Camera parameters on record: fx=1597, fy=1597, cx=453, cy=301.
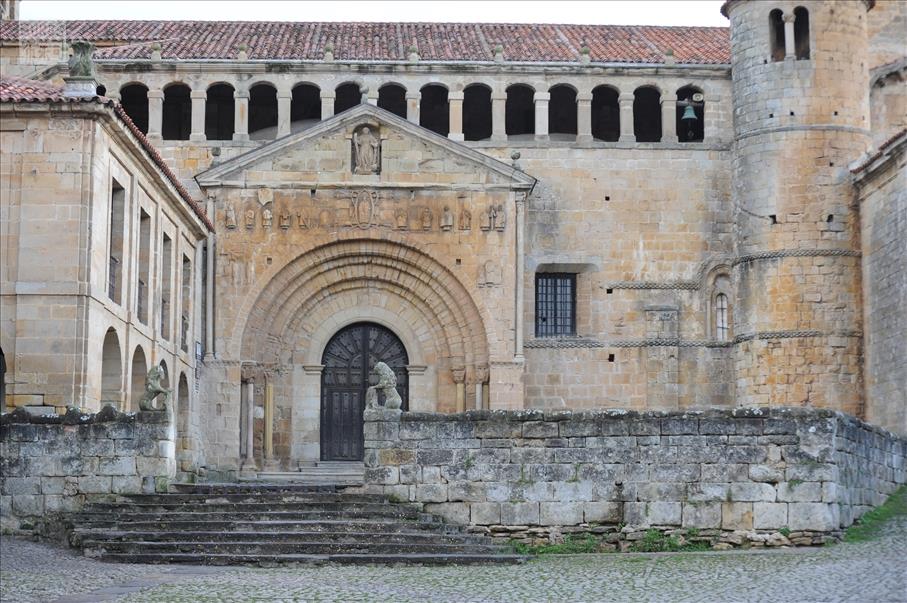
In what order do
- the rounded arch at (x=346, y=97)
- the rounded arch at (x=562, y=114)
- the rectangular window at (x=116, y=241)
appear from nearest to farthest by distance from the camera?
the rectangular window at (x=116, y=241) → the rounded arch at (x=346, y=97) → the rounded arch at (x=562, y=114)

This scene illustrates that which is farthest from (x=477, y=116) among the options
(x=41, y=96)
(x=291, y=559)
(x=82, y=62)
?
(x=291, y=559)

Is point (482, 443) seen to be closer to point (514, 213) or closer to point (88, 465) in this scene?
point (88, 465)

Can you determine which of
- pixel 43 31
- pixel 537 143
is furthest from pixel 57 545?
pixel 43 31

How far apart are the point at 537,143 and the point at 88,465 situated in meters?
17.1

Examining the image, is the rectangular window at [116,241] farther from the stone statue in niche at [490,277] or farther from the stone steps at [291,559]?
the stone statue in niche at [490,277]

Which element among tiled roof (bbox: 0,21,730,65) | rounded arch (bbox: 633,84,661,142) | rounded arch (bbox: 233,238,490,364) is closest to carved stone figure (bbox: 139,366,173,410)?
rounded arch (bbox: 233,238,490,364)

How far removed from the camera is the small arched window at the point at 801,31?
34.8 metres

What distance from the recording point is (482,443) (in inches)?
799

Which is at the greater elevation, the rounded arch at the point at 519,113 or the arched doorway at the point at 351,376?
the rounded arch at the point at 519,113

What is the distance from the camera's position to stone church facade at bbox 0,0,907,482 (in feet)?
109

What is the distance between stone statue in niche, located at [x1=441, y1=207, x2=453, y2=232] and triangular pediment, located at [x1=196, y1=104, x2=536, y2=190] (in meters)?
0.55

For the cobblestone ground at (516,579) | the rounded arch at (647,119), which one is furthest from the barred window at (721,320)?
the cobblestone ground at (516,579)

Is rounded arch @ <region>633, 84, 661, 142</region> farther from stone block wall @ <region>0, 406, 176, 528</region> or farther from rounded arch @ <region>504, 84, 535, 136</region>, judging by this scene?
stone block wall @ <region>0, 406, 176, 528</region>

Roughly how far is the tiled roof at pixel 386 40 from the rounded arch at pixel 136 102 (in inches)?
27.0
